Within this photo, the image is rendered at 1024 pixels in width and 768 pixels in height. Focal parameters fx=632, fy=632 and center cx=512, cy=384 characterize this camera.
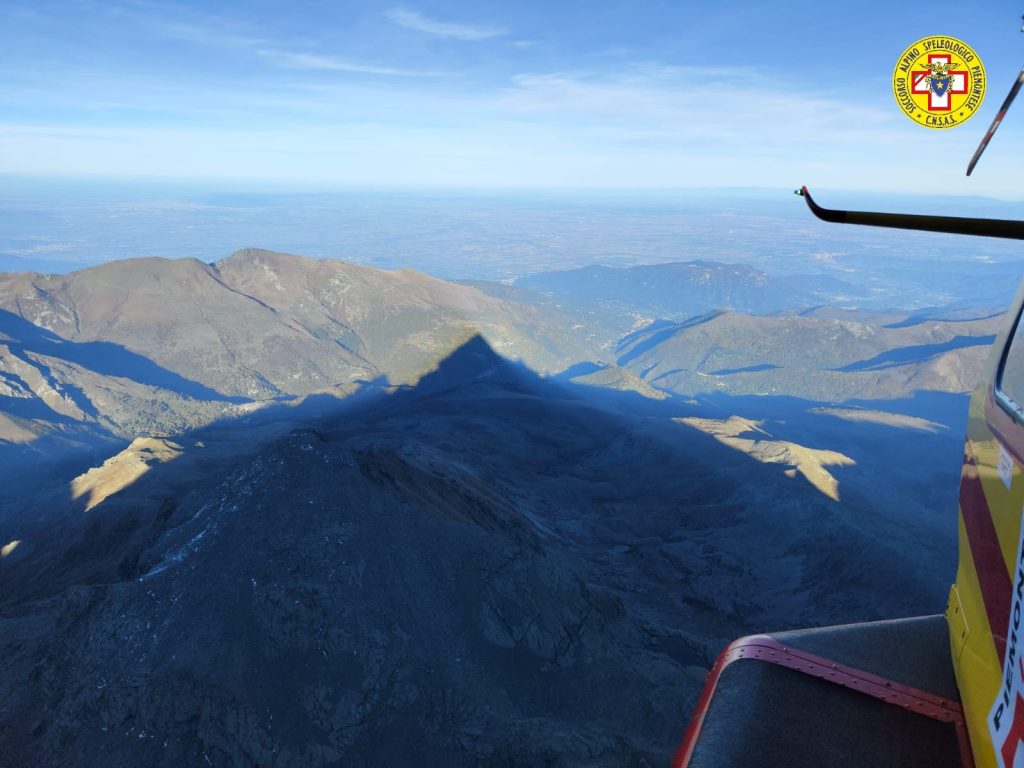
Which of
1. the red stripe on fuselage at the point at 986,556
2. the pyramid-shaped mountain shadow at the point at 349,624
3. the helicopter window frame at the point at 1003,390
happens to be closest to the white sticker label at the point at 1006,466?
the helicopter window frame at the point at 1003,390

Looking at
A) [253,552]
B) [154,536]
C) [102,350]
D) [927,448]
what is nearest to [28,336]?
[102,350]

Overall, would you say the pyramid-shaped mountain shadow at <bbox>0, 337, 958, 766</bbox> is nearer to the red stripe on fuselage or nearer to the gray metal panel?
the gray metal panel

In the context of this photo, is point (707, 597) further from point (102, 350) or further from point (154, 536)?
point (102, 350)

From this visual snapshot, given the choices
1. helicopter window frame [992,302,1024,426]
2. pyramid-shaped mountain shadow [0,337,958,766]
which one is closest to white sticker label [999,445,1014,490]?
helicopter window frame [992,302,1024,426]

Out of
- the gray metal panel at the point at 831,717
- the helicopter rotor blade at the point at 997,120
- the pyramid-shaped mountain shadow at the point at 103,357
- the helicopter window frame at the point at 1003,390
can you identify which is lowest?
the pyramid-shaped mountain shadow at the point at 103,357

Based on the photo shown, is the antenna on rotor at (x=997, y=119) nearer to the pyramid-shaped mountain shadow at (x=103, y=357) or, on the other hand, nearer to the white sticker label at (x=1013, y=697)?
the white sticker label at (x=1013, y=697)
